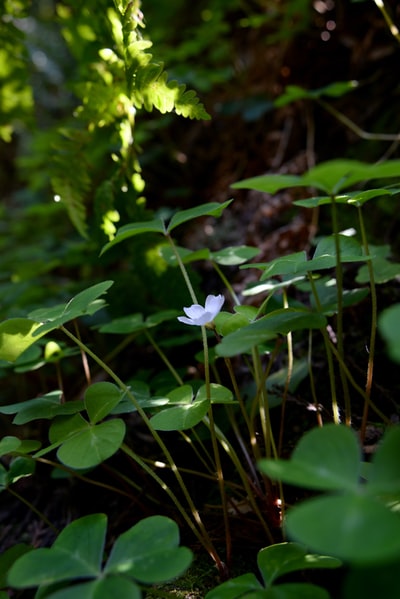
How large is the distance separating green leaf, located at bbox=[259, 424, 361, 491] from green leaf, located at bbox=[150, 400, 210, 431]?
0.29 meters

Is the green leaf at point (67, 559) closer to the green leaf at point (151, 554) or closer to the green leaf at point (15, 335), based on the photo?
the green leaf at point (151, 554)

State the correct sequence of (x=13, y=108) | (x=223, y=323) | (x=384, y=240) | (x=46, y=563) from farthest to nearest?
(x=13, y=108), (x=384, y=240), (x=223, y=323), (x=46, y=563)

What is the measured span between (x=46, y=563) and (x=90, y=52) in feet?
5.80

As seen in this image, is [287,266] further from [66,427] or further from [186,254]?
[66,427]

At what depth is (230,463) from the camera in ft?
4.10

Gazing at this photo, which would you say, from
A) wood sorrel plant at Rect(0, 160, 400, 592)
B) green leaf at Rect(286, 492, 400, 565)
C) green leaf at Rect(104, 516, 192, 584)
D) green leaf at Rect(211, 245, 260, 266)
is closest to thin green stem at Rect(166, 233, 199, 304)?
wood sorrel plant at Rect(0, 160, 400, 592)

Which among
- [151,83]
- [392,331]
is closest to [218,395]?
[392,331]

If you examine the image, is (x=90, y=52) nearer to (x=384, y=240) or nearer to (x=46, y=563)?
(x=384, y=240)

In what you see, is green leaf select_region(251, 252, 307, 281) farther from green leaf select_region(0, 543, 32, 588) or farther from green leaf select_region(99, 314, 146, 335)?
green leaf select_region(0, 543, 32, 588)

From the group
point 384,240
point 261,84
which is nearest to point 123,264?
point 261,84

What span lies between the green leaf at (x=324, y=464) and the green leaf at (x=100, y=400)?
0.42 metres

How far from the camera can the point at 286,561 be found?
0.75 metres

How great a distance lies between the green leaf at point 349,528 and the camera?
17.7 inches

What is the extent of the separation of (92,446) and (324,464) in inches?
16.8
